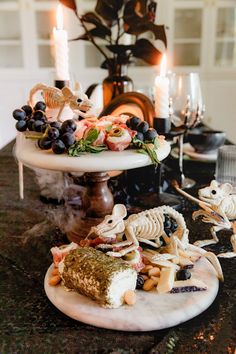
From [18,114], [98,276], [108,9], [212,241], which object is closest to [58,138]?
[18,114]

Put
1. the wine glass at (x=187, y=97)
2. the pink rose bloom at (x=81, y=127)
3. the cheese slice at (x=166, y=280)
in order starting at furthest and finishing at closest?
the wine glass at (x=187, y=97)
the pink rose bloom at (x=81, y=127)
the cheese slice at (x=166, y=280)

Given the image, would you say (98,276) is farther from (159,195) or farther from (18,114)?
(159,195)

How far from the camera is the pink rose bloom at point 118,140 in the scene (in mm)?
726

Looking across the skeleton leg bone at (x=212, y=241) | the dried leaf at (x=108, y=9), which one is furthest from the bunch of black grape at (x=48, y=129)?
the dried leaf at (x=108, y=9)

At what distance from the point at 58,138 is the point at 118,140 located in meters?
0.11

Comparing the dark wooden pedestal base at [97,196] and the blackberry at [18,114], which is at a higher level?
the blackberry at [18,114]

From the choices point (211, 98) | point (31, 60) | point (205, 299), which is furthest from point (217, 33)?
point (205, 299)

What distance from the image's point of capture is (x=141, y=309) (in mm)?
595

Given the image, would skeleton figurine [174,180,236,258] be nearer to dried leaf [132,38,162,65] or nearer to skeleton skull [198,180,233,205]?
skeleton skull [198,180,233,205]

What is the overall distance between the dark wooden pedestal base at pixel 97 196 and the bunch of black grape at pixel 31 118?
158 mm

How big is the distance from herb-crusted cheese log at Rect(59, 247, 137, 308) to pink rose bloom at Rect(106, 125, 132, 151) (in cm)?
20

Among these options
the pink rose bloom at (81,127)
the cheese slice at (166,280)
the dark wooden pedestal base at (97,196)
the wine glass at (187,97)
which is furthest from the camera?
the wine glass at (187,97)

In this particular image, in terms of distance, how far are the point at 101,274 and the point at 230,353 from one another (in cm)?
20

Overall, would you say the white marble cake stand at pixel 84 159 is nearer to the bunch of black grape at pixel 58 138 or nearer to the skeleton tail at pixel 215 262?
the bunch of black grape at pixel 58 138
